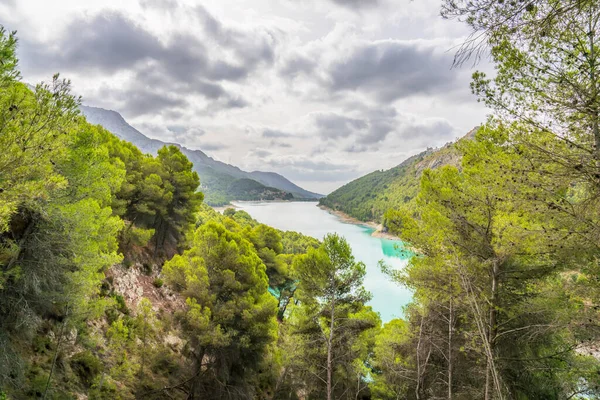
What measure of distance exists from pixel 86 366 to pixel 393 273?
29.2 ft

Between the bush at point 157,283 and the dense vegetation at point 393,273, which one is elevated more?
the dense vegetation at point 393,273

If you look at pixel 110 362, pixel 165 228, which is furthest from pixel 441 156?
pixel 110 362

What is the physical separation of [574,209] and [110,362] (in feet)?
38.2

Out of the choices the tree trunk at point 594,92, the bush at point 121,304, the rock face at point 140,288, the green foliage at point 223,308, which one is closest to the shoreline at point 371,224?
the rock face at point 140,288

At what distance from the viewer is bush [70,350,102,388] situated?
804 cm

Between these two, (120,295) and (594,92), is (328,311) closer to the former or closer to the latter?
(594,92)

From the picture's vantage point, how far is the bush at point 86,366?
8038 mm

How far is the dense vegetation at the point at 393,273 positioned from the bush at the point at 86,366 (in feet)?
0.20

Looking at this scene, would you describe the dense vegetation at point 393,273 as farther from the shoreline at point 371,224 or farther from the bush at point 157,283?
the shoreline at point 371,224

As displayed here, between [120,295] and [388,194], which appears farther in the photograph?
[388,194]

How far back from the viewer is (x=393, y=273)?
25.2ft

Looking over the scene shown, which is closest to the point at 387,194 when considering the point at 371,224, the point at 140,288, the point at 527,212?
the point at 371,224

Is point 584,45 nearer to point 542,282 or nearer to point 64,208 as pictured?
point 542,282

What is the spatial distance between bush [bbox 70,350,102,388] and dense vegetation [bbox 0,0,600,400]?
0.06 metres
